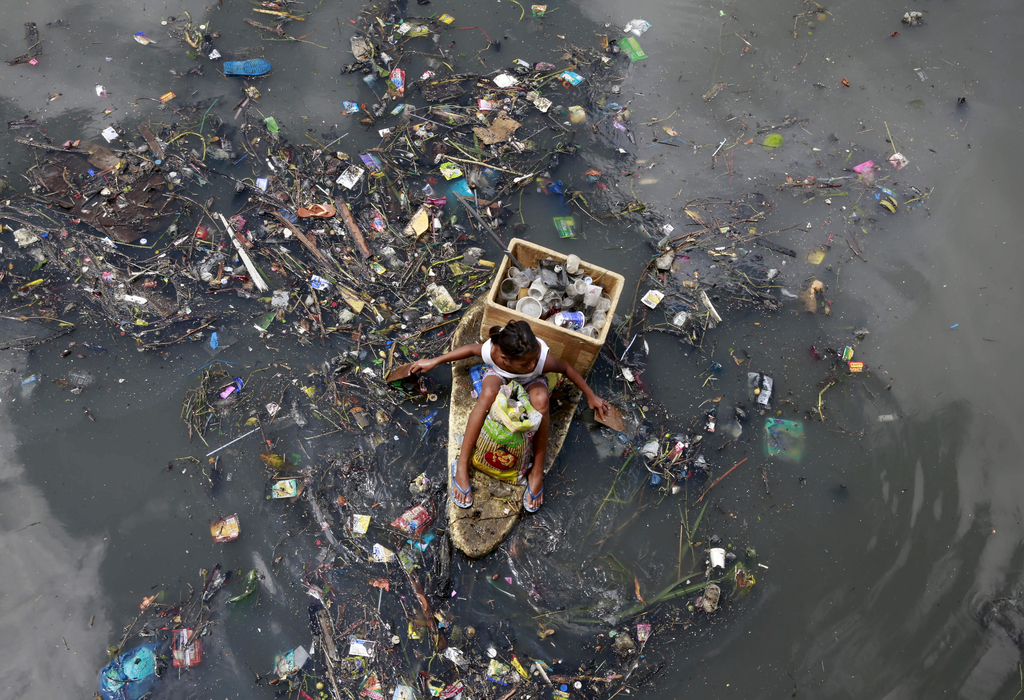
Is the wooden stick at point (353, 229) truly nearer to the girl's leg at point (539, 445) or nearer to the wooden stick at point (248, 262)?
the wooden stick at point (248, 262)

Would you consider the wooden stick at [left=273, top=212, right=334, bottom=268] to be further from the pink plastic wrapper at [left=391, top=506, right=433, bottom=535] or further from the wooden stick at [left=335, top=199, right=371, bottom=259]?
the pink plastic wrapper at [left=391, top=506, right=433, bottom=535]

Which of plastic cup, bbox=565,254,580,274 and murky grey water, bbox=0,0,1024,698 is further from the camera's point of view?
plastic cup, bbox=565,254,580,274

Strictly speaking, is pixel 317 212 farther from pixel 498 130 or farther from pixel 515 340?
pixel 515 340

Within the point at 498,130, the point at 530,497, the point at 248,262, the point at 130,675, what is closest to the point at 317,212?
the point at 248,262

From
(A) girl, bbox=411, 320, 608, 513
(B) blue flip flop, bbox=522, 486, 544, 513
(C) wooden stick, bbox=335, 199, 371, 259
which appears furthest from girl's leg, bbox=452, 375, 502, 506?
(C) wooden stick, bbox=335, 199, 371, 259

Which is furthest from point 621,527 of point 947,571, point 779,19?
point 779,19

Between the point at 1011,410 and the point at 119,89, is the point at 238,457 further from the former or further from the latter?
the point at 1011,410
